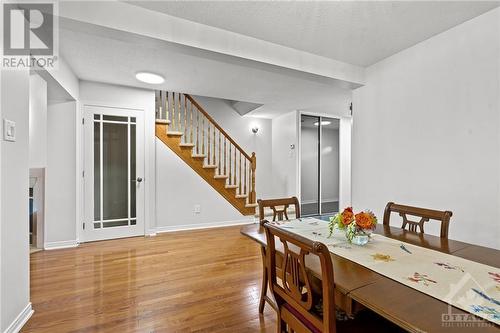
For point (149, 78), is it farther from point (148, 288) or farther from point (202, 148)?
point (148, 288)

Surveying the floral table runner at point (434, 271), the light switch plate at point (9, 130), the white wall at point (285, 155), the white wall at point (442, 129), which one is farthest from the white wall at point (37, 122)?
the white wall at point (285, 155)

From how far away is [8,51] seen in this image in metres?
1.66

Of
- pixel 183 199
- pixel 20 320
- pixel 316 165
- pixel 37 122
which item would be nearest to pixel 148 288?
pixel 20 320

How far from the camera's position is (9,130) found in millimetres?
1608

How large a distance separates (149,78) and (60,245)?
2639mm

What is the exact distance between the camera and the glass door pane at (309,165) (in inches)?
220

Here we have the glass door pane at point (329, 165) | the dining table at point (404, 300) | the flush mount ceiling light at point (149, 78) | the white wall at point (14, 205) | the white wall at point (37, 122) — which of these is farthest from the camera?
the glass door pane at point (329, 165)

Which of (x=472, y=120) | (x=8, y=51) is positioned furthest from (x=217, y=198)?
(x=472, y=120)

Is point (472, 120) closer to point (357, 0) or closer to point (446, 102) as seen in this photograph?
point (446, 102)

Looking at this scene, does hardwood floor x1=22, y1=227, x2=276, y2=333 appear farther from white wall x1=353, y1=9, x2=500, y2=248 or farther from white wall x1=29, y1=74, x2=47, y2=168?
white wall x1=353, y1=9, x2=500, y2=248

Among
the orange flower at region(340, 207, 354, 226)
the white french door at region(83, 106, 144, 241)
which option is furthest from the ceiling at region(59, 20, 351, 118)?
the orange flower at region(340, 207, 354, 226)

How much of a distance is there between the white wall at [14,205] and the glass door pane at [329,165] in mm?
5218

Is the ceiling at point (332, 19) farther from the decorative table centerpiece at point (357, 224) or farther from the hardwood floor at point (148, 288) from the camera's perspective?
the hardwood floor at point (148, 288)

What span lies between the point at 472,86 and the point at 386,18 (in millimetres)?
993
